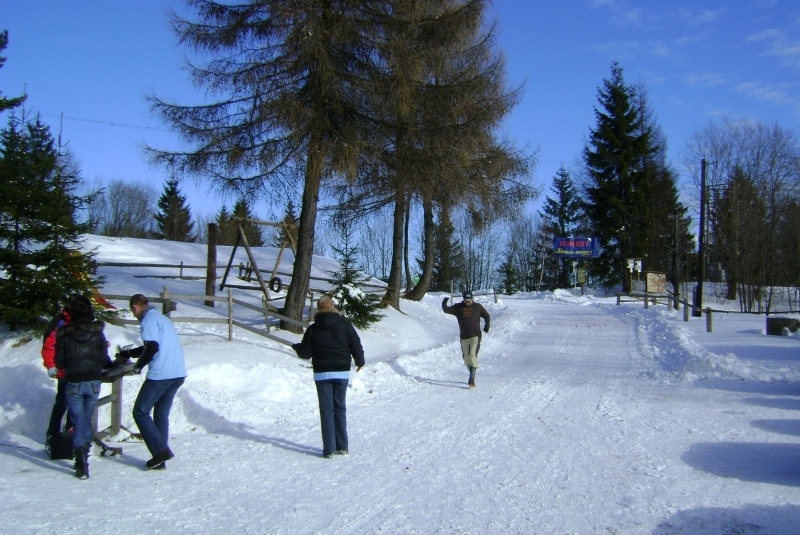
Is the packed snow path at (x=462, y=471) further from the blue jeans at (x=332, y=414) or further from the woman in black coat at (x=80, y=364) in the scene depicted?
the woman in black coat at (x=80, y=364)

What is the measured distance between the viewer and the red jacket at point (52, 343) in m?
6.73

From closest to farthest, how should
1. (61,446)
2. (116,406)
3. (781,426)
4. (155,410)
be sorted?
(61,446)
(155,410)
(116,406)
(781,426)

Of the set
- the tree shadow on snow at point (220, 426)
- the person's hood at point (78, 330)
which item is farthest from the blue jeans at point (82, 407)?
the tree shadow on snow at point (220, 426)

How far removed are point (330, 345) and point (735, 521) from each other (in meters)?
4.25

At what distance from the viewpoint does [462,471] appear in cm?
679

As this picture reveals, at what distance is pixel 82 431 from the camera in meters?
6.39

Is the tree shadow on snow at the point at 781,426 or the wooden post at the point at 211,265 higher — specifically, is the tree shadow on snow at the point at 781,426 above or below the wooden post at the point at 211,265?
below

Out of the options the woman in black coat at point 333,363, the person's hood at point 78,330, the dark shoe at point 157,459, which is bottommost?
the dark shoe at point 157,459

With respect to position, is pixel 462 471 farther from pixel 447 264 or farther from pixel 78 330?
pixel 447 264

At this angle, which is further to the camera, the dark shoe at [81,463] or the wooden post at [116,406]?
the wooden post at [116,406]

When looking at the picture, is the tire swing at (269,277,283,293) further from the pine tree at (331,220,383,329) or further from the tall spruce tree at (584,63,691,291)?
the tall spruce tree at (584,63,691,291)

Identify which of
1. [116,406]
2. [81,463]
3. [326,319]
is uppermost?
[326,319]

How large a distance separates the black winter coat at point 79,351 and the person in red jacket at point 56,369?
0.12 m

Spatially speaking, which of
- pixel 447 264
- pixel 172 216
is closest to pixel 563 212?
pixel 447 264
